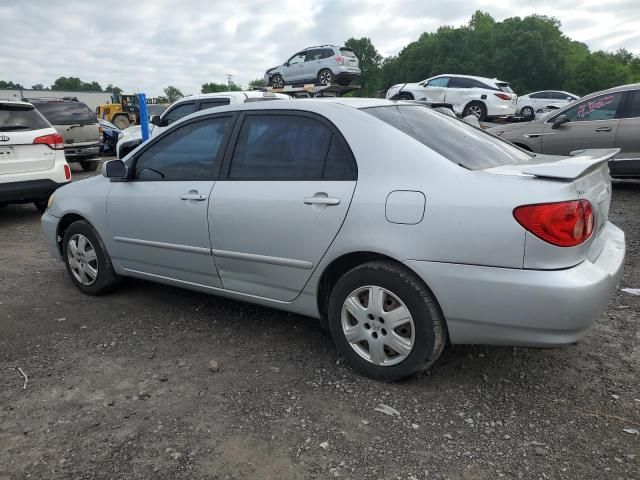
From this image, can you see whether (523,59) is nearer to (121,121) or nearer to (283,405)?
(121,121)

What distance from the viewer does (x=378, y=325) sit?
2.82 metres

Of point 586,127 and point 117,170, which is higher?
point 117,170

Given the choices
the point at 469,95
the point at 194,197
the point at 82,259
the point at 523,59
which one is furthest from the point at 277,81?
the point at 523,59

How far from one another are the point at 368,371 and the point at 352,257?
64 cm

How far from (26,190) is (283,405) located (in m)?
5.95

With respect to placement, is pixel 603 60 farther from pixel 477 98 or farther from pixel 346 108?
pixel 346 108

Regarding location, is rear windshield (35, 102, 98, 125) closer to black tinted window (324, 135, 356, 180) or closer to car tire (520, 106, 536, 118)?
black tinted window (324, 135, 356, 180)

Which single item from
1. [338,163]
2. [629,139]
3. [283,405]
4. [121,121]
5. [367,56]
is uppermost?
[367,56]

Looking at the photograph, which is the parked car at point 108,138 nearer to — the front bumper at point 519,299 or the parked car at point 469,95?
the parked car at point 469,95

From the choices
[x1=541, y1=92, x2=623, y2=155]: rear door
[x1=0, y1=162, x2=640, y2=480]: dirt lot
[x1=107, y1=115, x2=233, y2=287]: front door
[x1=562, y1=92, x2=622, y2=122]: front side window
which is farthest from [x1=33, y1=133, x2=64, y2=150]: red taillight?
[x1=562, y1=92, x2=622, y2=122]: front side window

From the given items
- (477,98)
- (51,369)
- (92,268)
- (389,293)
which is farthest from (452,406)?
(477,98)

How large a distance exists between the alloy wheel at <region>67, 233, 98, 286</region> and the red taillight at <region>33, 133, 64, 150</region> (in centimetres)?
354

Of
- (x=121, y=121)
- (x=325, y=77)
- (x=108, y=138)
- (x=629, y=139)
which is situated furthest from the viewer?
(x=121, y=121)

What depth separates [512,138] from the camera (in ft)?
29.5
